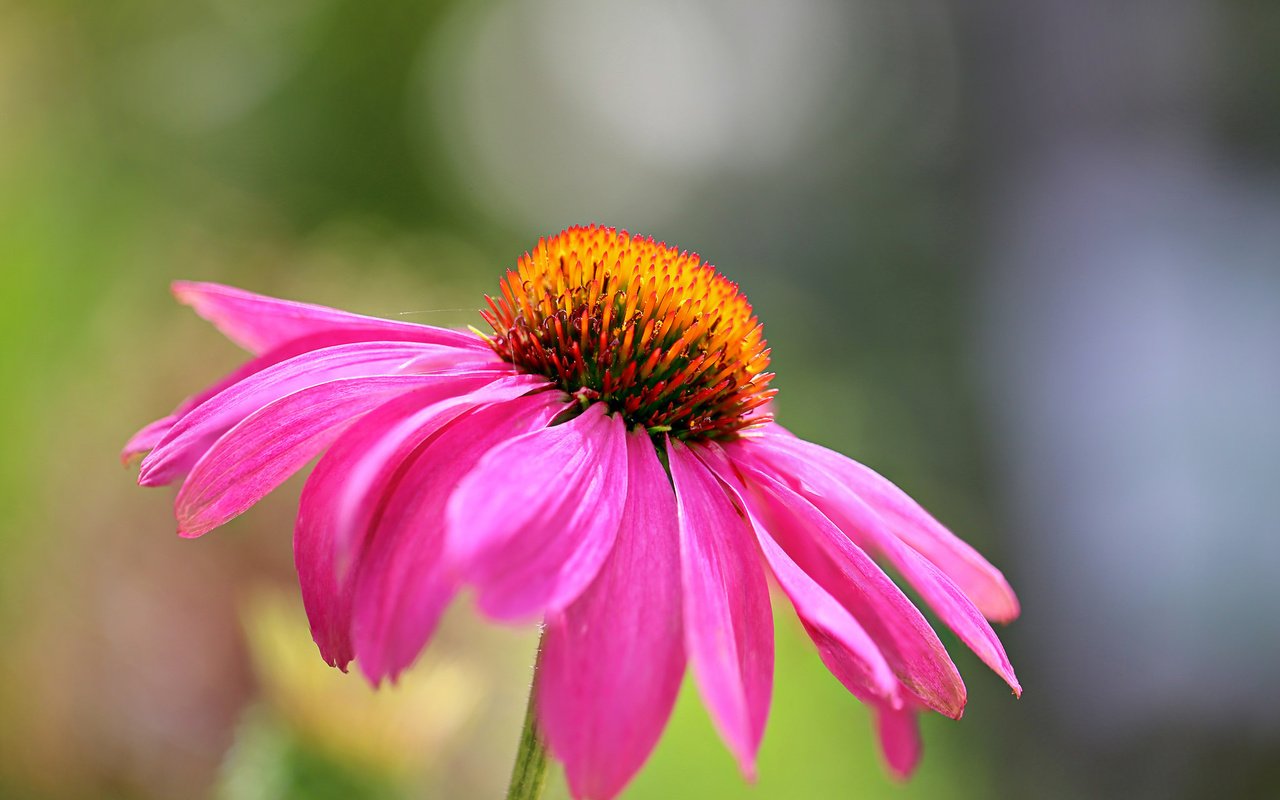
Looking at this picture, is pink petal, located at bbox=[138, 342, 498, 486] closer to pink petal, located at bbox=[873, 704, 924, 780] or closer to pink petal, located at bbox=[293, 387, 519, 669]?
pink petal, located at bbox=[293, 387, 519, 669]

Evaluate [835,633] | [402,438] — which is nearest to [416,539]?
[402,438]

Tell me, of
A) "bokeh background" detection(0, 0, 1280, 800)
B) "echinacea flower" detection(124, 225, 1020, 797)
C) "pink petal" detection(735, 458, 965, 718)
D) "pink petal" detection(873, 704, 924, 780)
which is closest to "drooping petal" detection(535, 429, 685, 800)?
"echinacea flower" detection(124, 225, 1020, 797)

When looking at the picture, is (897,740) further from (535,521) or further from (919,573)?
(535,521)

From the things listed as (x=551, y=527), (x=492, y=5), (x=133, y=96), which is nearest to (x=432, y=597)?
(x=551, y=527)

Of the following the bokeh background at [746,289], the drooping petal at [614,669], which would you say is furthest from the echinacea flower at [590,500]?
the bokeh background at [746,289]

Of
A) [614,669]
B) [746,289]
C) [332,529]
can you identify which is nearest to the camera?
[614,669]
